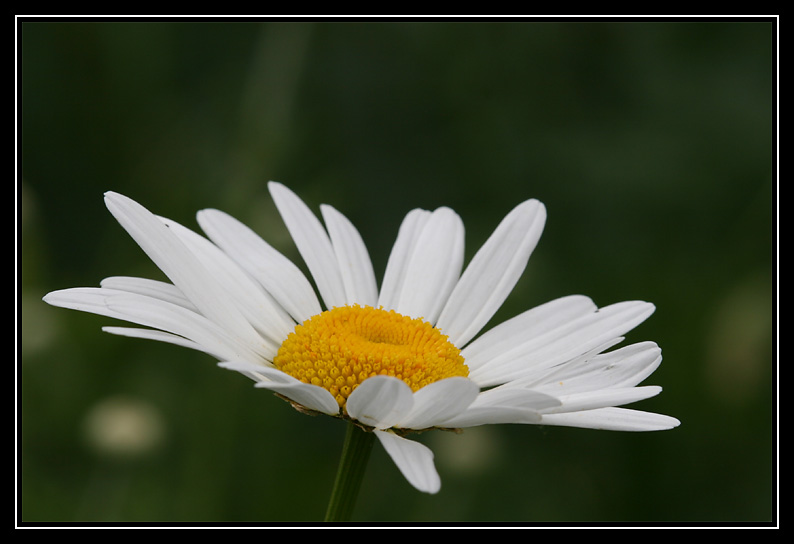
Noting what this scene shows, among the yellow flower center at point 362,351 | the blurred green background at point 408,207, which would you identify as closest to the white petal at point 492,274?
the yellow flower center at point 362,351

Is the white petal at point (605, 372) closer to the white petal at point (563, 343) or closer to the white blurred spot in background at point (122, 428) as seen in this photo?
the white petal at point (563, 343)

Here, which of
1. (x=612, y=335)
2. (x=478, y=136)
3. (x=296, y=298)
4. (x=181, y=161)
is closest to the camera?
(x=612, y=335)

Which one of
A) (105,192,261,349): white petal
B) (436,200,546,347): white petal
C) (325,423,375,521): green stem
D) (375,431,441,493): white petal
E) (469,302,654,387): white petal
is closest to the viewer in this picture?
(375,431,441,493): white petal

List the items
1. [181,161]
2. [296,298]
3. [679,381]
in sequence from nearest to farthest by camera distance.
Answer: [296,298] < [679,381] < [181,161]

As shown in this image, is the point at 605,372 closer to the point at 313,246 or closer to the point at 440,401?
the point at 440,401

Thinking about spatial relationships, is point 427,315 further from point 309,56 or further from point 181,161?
point 309,56

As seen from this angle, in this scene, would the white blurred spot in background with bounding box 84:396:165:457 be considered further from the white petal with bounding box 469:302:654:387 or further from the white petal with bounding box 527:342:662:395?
the white petal with bounding box 527:342:662:395

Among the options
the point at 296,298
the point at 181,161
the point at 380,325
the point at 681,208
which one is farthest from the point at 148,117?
the point at 681,208

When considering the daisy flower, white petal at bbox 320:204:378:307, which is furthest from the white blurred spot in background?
white petal at bbox 320:204:378:307
